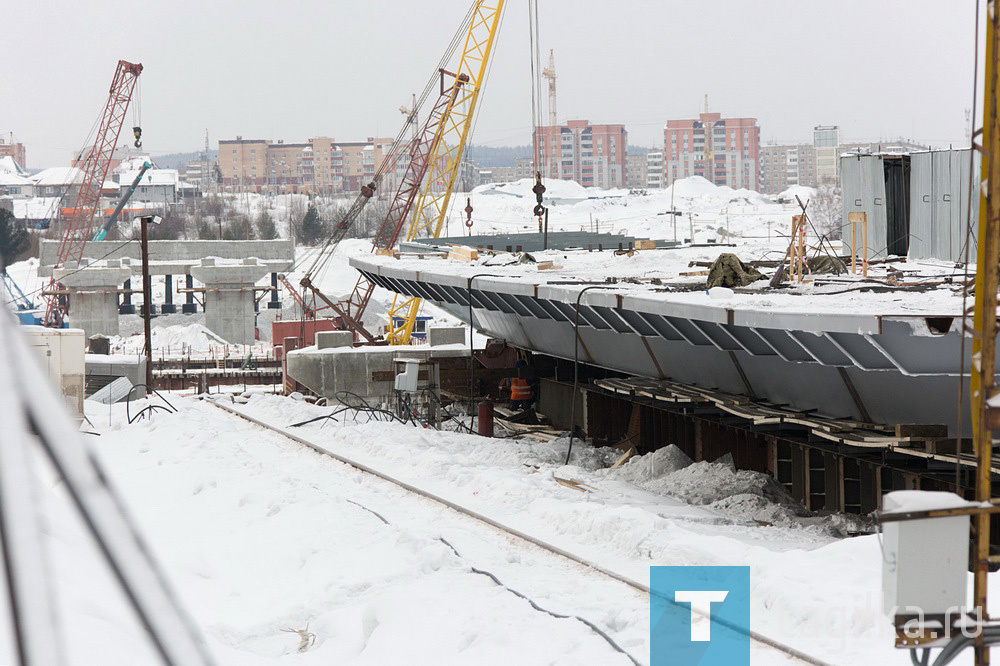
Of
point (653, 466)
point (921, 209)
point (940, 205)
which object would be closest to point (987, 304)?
point (653, 466)

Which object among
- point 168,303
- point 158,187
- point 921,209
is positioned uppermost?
point 158,187

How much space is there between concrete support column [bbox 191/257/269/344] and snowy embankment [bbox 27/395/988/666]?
57855 millimetres

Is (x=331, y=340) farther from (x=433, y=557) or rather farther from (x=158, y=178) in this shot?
(x=158, y=178)

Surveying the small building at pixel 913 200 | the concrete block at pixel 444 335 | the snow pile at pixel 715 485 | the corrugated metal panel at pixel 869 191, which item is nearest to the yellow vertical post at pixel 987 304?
the snow pile at pixel 715 485

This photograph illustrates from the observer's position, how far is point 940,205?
22125 millimetres

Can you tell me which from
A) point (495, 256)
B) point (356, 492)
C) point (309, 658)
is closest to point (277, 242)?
point (495, 256)

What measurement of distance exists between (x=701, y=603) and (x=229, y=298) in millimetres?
69728

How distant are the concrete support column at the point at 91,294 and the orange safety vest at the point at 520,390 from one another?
175 ft

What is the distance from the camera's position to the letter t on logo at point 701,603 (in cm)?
806

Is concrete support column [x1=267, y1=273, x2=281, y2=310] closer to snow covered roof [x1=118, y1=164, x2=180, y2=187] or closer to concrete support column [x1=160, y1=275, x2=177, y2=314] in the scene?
concrete support column [x1=160, y1=275, x2=177, y2=314]

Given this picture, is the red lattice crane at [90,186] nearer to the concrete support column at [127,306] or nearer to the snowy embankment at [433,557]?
the concrete support column at [127,306]

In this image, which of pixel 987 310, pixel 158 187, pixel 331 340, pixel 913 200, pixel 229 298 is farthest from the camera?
pixel 158 187

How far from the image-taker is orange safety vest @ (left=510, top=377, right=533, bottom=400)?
2809 cm

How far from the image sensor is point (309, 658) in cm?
797
